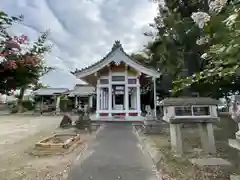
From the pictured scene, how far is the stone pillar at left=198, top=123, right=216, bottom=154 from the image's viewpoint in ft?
20.0

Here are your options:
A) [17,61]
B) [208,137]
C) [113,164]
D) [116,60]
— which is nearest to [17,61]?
[17,61]

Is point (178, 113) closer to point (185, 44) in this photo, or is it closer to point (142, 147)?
point (142, 147)

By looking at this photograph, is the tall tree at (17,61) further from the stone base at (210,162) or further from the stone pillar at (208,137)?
→ the stone pillar at (208,137)

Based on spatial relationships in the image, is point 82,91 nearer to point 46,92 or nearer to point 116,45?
point 46,92

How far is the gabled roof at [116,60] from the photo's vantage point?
15.6m

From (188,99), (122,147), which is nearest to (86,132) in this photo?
(122,147)

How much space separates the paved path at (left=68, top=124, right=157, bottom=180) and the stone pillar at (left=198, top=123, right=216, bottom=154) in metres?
1.53

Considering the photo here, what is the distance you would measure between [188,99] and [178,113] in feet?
1.38

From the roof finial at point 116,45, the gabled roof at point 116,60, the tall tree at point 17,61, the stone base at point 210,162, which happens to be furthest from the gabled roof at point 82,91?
the tall tree at point 17,61

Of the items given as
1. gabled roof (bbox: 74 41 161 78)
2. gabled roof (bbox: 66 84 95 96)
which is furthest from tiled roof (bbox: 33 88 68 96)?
gabled roof (bbox: 74 41 161 78)

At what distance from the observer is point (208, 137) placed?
616 centimetres

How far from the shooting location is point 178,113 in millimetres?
6148

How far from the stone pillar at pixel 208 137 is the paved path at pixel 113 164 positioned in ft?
5.01

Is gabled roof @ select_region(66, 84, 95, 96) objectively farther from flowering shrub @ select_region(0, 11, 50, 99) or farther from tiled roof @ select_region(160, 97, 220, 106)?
flowering shrub @ select_region(0, 11, 50, 99)
